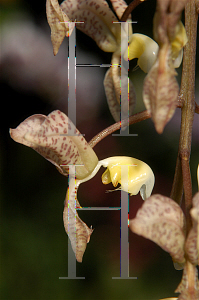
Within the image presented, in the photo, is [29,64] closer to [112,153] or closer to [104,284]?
[112,153]

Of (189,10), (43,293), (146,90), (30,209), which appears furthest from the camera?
(30,209)

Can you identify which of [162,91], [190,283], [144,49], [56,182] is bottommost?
[190,283]

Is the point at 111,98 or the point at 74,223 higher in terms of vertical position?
the point at 111,98

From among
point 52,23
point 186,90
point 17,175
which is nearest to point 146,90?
point 186,90

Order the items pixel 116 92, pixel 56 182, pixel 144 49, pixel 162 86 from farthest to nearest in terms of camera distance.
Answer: pixel 56 182, pixel 116 92, pixel 144 49, pixel 162 86

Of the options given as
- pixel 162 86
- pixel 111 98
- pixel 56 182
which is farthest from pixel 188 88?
pixel 56 182

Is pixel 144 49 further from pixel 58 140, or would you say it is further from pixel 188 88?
pixel 58 140
